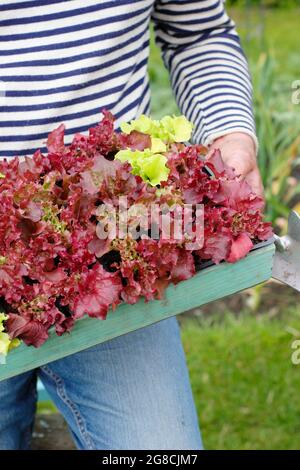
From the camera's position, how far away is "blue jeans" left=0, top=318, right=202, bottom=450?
1.57 meters

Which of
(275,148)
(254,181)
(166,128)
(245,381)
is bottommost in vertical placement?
(245,381)

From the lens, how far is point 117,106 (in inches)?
60.7

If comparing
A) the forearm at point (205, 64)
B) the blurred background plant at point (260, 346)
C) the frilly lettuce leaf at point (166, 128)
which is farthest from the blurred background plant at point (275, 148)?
the frilly lettuce leaf at point (166, 128)

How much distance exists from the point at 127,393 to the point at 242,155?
49 centimetres

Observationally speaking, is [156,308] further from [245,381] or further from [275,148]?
[275,148]

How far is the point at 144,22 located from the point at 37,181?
0.51 meters

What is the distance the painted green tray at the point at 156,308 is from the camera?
1.18m

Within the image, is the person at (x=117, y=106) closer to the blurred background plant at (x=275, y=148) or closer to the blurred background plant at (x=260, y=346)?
the blurred background plant at (x=260, y=346)

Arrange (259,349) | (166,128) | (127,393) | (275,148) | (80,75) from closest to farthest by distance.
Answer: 1. (166,128)
2. (80,75)
3. (127,393)
4. (259,349)
5. (275,148)

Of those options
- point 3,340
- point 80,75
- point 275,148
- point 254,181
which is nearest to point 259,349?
point 275,148

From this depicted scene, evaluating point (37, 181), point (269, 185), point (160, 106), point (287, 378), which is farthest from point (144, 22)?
point (160, 106)

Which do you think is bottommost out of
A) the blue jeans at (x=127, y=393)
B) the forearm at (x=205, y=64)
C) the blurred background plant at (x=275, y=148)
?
the blurred background plant at (x=275, y=148)

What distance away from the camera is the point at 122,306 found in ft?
3.86
